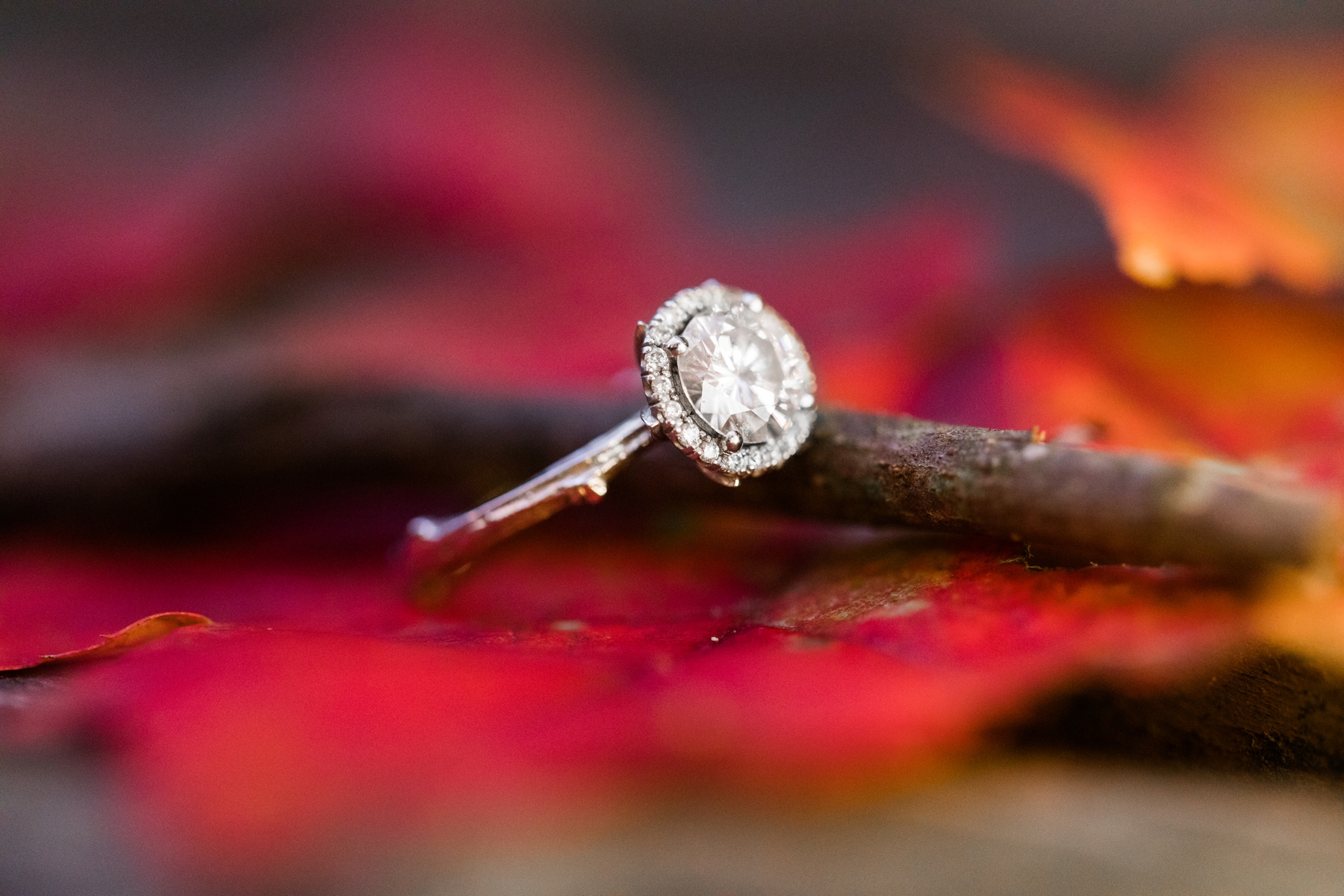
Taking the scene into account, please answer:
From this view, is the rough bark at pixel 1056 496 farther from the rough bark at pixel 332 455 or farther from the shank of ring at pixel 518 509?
the shank of ring at pixel 518 509

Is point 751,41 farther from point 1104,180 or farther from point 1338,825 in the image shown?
point 1338,825

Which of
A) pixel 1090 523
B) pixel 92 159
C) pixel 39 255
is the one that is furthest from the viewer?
pixel 92 159

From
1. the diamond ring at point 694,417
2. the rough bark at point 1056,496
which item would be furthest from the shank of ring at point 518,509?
the rough bark at point 1056,496

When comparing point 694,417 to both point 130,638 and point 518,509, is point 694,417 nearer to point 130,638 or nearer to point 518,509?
point 518,509

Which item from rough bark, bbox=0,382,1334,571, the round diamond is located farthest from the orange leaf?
the round diamond

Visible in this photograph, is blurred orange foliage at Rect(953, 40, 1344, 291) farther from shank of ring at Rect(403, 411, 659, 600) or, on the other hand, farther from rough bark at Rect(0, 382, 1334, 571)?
shank of ring at Rect(403, 411, 659, 600)

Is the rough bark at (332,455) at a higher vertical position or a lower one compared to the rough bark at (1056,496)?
higher

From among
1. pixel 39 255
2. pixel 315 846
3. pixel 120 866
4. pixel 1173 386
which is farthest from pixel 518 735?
pixel 39 255
